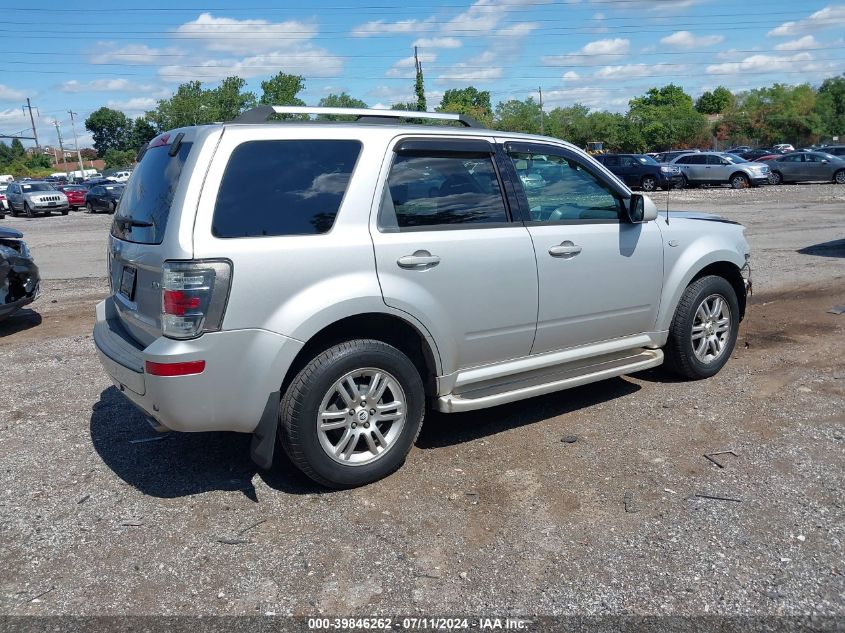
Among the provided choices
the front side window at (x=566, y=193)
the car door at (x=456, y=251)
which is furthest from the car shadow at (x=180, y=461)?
the front side window at (x=566, y=193)

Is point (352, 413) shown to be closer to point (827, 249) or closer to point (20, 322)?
point (20, 322)

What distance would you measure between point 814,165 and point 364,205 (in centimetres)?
3337

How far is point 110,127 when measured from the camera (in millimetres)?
124250

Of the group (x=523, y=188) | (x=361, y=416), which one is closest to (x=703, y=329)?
(x=523, y=188)

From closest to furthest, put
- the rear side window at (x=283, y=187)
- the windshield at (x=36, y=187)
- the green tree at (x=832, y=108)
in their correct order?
the rear side window at (x=283, y=187) < the windshield at (x=36, y=187) < the green tree at (x=832, y=108)

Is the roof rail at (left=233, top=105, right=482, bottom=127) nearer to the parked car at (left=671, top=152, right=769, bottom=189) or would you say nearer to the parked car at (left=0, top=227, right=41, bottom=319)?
the parked car at (left=0, top=227, right=41, bottom=319)

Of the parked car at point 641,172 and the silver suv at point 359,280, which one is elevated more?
the silver suv at point 359,280

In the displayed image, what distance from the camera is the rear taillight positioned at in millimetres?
3457

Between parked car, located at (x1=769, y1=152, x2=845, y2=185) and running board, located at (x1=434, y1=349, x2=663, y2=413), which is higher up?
running board, located at (x1=434, y1=349, x2=663, y2=413)

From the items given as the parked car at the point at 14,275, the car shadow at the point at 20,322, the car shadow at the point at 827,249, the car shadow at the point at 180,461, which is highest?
the parked car at the point at 14,275

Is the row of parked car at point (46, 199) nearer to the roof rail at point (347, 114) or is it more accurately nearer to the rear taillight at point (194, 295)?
the roof rail at point (347, 114)

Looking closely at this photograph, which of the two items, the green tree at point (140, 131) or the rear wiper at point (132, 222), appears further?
the green tree at point (140, 131)

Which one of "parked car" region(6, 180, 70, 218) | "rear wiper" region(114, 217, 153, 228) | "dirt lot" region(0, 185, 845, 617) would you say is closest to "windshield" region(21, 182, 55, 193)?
"parked car" region(6, 180, 70, 218)

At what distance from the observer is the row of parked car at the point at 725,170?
31016 millimetres
